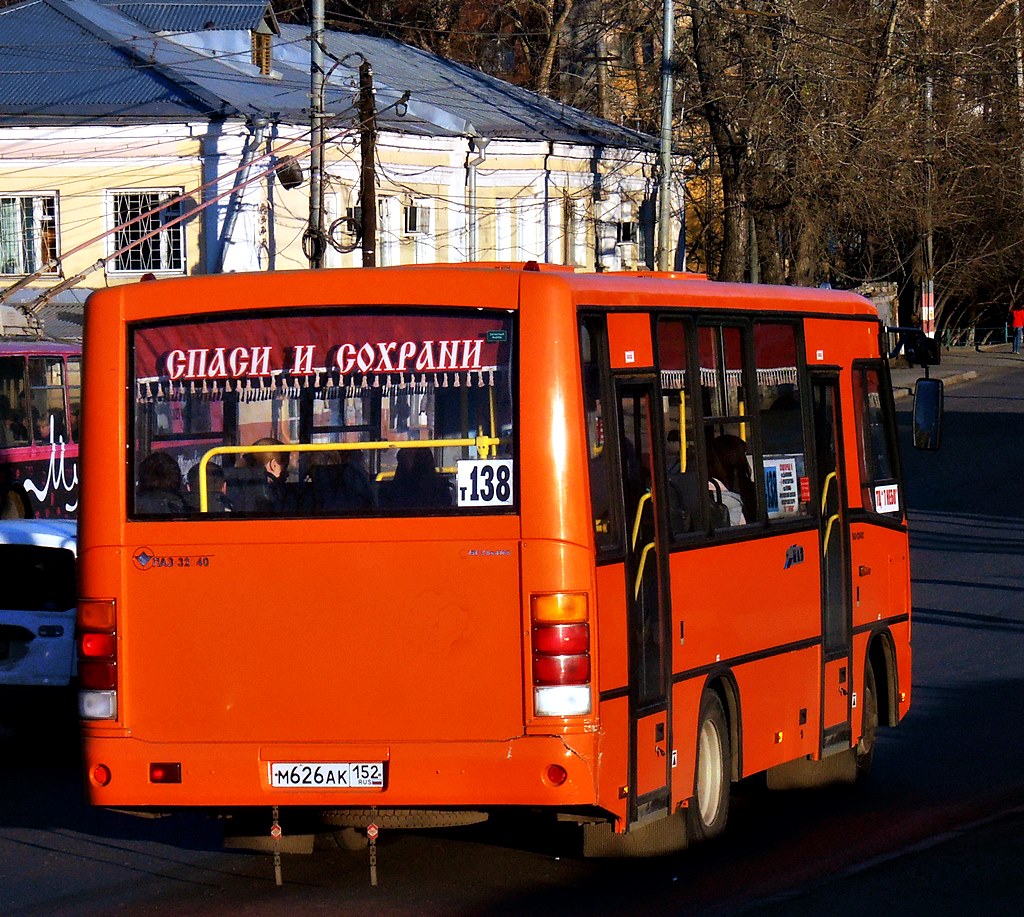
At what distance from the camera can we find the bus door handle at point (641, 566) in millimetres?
7199

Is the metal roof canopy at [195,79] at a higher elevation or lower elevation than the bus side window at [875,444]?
higher

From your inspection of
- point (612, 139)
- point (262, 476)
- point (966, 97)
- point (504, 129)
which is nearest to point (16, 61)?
point (504, 129)

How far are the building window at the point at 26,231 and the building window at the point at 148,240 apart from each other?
143 centimetres

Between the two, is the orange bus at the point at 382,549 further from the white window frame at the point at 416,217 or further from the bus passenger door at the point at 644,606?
the white window frame at the point at 416,217

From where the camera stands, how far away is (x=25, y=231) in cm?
3838

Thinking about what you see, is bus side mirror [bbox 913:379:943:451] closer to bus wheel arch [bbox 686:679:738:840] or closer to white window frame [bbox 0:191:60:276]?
bus wheel arch [bbox 686:679:738:840]

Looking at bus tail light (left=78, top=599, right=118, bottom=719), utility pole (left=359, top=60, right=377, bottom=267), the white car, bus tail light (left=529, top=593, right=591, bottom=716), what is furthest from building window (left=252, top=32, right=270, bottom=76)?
bus tail light (left=529, top=593, right=591, bottom=716)

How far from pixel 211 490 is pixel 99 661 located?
0.78m

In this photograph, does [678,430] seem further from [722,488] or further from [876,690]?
[876,690]

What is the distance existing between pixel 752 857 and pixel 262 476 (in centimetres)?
271

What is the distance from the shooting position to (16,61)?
39594mm

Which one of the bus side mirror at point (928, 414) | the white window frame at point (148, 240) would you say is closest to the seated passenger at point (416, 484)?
the bus side mirror at point (928, 414)

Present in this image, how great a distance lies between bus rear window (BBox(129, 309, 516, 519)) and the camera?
22.5ft

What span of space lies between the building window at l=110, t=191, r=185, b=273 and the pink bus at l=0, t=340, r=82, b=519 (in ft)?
49.4
